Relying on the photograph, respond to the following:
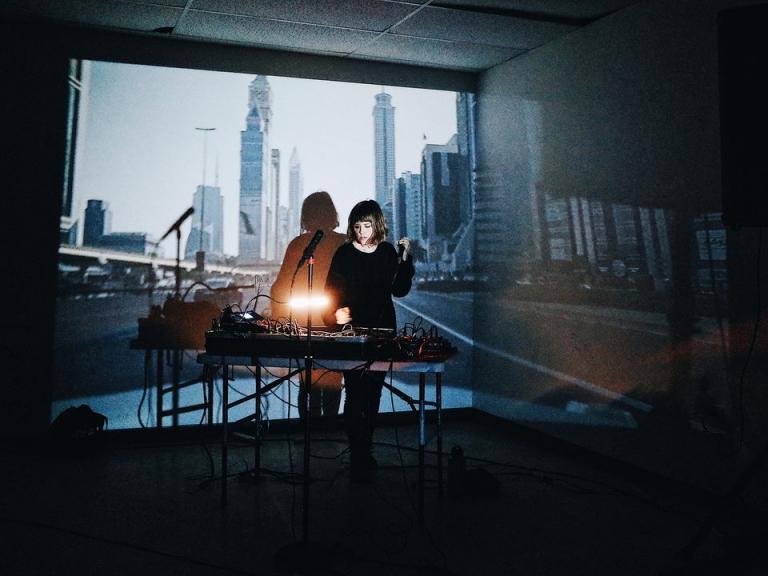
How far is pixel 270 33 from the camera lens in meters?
4.22

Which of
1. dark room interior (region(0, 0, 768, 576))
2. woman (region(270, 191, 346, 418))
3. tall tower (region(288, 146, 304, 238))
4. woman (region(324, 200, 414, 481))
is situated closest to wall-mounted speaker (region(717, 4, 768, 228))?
dark room interior (region(0, 0, 768, 576))

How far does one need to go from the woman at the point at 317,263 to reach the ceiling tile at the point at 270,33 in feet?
3.60

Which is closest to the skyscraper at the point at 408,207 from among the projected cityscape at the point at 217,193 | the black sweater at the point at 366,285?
the projected cityscape at the point at 217,193

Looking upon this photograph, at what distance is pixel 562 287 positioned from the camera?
4156mm

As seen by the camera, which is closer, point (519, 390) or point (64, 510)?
point (64, 510)

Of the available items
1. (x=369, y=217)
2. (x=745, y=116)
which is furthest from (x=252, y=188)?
(x=745, y=116)

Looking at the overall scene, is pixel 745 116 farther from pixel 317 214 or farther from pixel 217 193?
pixel 217 193

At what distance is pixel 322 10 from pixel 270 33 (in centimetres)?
59

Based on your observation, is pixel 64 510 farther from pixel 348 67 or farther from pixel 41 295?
pixel 348 67

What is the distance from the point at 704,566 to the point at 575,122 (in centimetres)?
281

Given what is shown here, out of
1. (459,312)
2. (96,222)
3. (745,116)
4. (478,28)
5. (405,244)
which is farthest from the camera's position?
(459,312)

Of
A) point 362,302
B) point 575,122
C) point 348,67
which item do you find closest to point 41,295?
point 362,302

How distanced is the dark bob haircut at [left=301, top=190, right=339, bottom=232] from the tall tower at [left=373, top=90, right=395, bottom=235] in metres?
0.49

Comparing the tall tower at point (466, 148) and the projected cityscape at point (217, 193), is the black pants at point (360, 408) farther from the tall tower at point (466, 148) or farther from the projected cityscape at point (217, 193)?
the tall tower at point (466, 148)
